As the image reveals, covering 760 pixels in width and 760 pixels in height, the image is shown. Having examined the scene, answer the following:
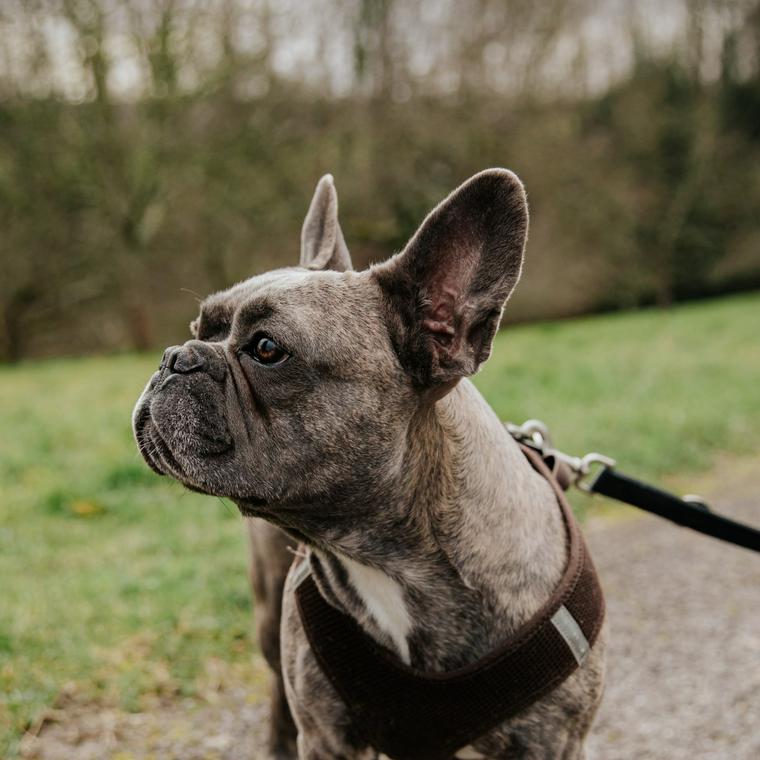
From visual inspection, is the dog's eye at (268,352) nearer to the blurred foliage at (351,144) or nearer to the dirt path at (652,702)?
the dirt path at (652,702)

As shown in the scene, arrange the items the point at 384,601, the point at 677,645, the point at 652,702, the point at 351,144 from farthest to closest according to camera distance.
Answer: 1. the point at 351,144
2. the point at 677,645
3. the point at 652,702
4. the point at 384,601

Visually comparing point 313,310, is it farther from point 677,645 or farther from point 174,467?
point 677,645

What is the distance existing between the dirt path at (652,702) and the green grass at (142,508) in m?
0.19

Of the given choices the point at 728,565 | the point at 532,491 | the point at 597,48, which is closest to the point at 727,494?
the point at 728,565

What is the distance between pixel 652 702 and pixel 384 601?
184cm

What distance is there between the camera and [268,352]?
7.08 ft

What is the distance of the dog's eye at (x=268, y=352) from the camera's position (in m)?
2.15

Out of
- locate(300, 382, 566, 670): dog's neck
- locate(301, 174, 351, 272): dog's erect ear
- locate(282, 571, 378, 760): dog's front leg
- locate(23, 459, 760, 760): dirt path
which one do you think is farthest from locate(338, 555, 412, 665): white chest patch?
locate(23, 459, 760, 760): dirt path

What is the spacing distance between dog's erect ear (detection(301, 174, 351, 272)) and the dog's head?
1.92 ft

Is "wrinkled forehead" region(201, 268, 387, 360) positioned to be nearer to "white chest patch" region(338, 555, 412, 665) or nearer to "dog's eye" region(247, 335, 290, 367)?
"dog's eye" region(247, 335, 290, 367)

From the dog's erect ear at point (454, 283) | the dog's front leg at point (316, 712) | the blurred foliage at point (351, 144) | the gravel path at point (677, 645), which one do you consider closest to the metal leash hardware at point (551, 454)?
the dog's erect ear at point (454, 283)

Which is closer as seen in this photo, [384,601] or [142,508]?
[384,601]

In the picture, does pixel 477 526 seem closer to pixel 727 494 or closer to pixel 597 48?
pixel 727 494

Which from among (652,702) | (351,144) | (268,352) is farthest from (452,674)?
(351,144)
